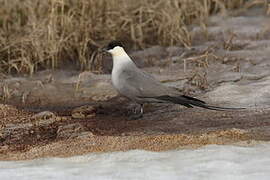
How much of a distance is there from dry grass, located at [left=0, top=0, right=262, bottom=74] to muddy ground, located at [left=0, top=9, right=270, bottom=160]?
14cm

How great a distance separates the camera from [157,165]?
334 cm

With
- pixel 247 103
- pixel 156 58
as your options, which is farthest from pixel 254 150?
pixel 156 58

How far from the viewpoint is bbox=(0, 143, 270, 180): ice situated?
10.6ft

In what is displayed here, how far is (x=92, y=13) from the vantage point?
19.5ft

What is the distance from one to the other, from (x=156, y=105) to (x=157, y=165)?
1431 mm

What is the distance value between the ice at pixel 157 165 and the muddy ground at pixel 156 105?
0.12 meters

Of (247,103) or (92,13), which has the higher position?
(92,13)

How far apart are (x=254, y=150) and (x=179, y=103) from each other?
79cm

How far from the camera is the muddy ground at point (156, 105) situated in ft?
12.3

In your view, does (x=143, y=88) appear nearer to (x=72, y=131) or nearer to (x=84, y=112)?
(x=84, y=112)

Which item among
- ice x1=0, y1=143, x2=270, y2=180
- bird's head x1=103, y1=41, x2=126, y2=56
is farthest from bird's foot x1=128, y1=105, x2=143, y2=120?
ice x1=0, y1=143, x2=270, y2=180

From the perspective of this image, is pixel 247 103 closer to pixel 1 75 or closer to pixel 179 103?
pixel 179 103

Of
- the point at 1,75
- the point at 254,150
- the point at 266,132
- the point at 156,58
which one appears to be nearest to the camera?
the point at 254,150

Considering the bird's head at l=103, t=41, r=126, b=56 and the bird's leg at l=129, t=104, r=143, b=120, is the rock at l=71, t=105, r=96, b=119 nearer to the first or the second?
the bird's leg at l=129, t=104, r=143, b=120
